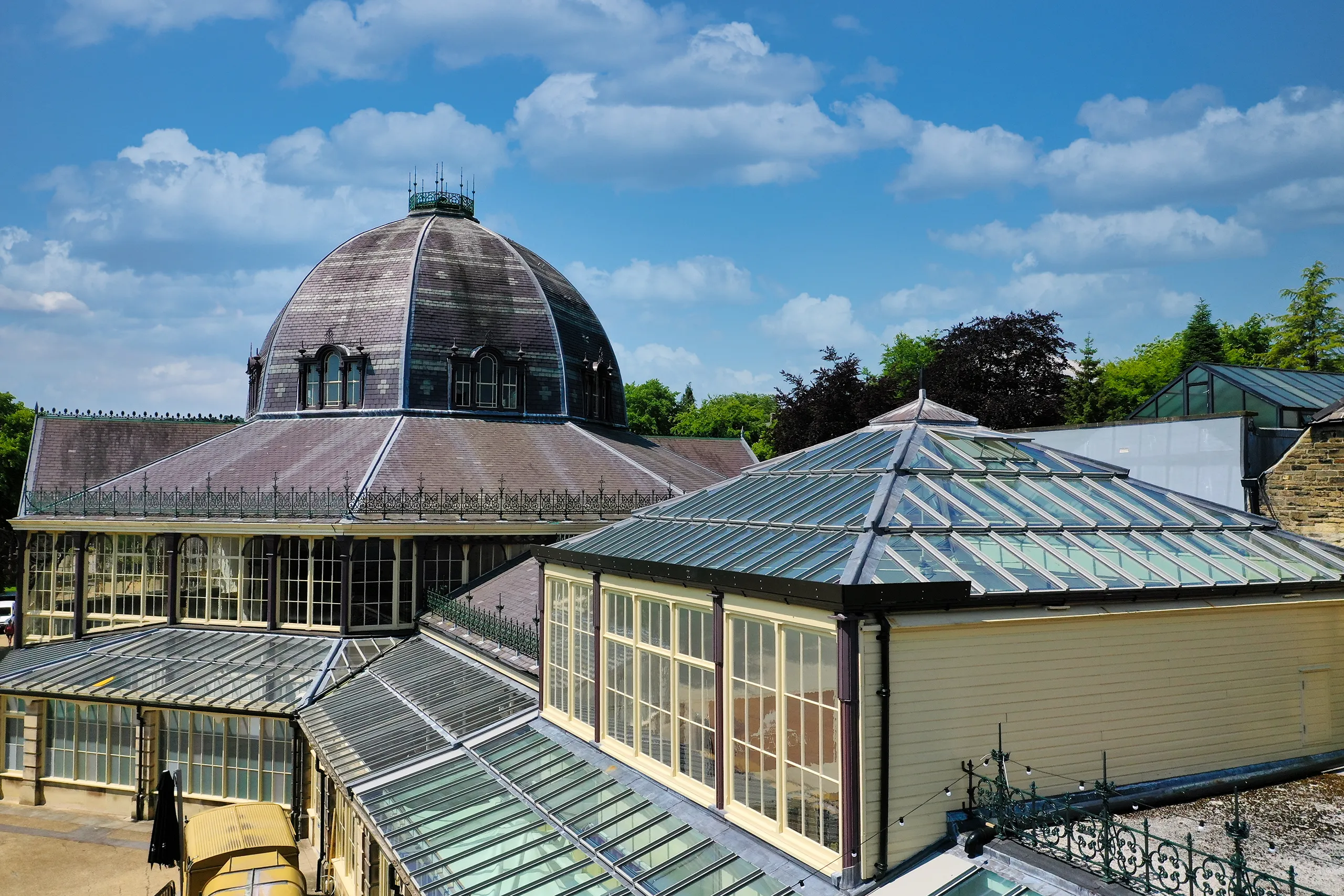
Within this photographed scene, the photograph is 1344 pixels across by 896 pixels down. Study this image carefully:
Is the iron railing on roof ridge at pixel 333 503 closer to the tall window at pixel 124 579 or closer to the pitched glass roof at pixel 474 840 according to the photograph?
the tall window at pixel 124 579

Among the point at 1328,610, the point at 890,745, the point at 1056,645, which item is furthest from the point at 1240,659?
the point at 890,745

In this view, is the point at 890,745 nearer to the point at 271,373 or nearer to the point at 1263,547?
the point at 1263,547

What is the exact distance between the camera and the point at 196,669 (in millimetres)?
27641

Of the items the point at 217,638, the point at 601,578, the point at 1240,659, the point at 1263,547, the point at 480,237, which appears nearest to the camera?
the point at 1240,659

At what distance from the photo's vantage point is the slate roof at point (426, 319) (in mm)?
35750

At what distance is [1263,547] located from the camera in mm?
14289

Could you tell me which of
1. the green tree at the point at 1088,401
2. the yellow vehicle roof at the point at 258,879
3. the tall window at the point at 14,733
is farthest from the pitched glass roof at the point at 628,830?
the green tree at the point at 1088,401

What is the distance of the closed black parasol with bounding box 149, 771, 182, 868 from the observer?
20.1 m

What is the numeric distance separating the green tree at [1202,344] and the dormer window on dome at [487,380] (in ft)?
158

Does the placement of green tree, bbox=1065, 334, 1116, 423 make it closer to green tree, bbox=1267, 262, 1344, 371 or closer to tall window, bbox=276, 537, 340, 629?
green tree, bbox=1267, 262, 1344, 371

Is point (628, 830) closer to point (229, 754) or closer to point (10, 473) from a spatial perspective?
point (229, 754)

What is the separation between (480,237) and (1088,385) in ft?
127

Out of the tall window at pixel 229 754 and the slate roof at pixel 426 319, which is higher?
the slate roof at pixel 426 319

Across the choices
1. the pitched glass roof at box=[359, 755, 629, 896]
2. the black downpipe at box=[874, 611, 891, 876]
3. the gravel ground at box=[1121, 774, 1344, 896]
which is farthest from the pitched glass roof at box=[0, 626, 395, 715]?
the gravel ground at box=[1121, 774, 1344, 896]
